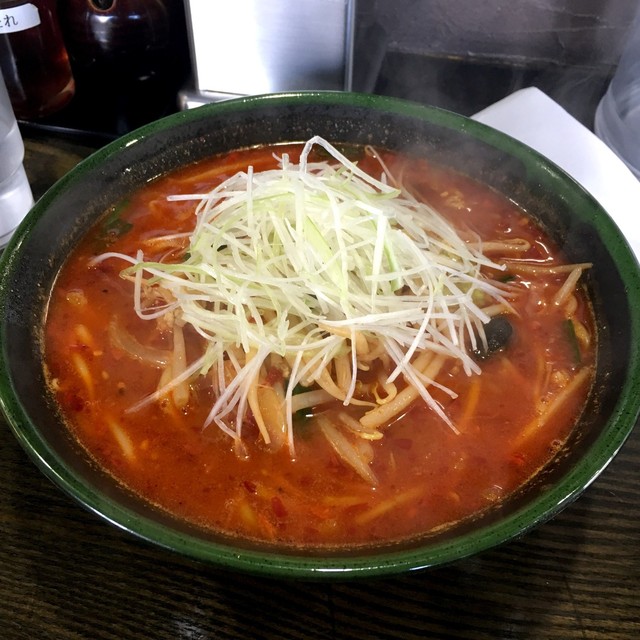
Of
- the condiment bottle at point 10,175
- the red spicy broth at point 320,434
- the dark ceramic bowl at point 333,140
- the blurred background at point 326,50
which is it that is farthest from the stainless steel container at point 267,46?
the red spicy broth at point 320,434

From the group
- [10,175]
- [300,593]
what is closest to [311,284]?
[300,593]

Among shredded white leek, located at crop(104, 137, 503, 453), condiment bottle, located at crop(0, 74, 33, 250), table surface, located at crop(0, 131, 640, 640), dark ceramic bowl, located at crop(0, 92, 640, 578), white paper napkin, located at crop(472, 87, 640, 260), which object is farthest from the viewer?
condiment bottle, located at crop(0, 74, 33, 250)

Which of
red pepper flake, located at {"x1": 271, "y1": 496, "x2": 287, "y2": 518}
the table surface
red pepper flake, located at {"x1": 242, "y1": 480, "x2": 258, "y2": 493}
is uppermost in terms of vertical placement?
red pepper flake, located at {"x1": 242, "y1": 480, "x2": 258, "y2": 493}

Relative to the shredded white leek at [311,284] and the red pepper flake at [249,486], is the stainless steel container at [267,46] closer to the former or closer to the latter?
the shredded white leek at [311,284]

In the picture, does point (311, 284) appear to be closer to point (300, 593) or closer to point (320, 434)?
point (320, 434)

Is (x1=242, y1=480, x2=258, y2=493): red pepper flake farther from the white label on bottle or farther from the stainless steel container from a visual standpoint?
the white label on bottle

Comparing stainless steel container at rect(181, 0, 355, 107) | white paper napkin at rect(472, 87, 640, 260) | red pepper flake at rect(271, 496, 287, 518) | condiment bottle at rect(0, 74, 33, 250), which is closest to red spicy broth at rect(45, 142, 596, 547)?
red pepper flake at rect(271, 496, 287, 518)
